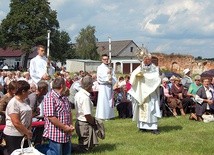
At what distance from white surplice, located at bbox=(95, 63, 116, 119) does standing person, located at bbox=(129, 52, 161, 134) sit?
88.3 inches

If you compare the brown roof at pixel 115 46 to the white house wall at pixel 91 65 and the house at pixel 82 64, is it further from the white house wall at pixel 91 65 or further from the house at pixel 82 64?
the white house wall at pixel 91 65

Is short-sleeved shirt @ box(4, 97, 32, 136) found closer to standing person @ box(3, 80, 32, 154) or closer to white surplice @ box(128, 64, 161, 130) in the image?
standing person @ box(3, 80, 32, 154)

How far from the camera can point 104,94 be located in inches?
518

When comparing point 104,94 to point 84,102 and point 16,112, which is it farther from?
point 16,112

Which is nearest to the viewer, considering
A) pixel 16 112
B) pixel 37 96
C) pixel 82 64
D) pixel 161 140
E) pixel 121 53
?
pixel 16 112

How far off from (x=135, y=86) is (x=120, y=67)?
71.6 meters

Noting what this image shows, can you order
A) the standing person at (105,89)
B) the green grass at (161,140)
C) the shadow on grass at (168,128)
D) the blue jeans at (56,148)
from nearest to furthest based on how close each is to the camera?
1. the blue jeans at (56,148)
2. the green grass at (161,140)
3. the shadow on grass at (168,128)
4. the standing person at (105,89)

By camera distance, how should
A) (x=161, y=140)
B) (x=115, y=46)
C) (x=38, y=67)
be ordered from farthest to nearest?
(x=115, y=46) → (x=38, y=67) → (x=161, y=140)

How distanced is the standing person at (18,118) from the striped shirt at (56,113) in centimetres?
29

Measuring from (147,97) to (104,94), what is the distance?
2.70 metres

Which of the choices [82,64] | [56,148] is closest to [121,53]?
[82,64]

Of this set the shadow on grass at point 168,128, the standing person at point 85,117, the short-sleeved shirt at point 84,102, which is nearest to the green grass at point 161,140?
the shadow on grass at point 168,128

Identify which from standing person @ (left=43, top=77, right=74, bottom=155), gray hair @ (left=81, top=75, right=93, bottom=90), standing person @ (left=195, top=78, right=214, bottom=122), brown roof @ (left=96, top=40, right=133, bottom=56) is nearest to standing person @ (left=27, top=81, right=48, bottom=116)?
gray hair @ (left=81, top=75, right=93, bottom=90)

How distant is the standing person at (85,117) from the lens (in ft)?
25.2
